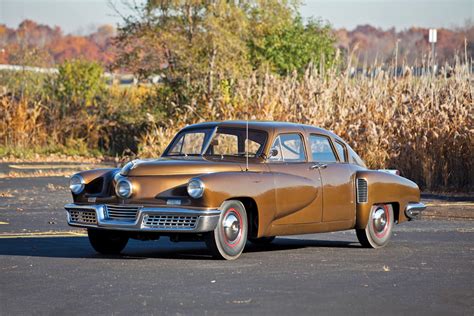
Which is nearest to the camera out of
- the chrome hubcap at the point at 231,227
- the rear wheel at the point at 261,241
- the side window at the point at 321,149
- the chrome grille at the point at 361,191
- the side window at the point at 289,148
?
the chrome hubcap at the point at 231,227

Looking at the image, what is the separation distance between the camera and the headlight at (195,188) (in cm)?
1165

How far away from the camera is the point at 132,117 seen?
38.1m

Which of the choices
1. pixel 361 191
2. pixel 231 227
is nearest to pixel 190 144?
pixel 231 227

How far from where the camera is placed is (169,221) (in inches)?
460

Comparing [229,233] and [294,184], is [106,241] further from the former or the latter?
[294,184]

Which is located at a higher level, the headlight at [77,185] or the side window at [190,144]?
the side window at [190,144]

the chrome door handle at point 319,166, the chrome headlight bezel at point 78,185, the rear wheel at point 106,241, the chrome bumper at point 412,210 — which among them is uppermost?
the chrome door handle at point 319,166

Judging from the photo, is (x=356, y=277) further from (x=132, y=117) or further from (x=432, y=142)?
(x=132, y=117)

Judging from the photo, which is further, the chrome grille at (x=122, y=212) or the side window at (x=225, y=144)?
the side window at (x=225, y=144)

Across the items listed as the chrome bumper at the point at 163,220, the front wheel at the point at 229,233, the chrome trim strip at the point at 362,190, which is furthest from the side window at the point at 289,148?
the chrome bumper at the point at 163,220

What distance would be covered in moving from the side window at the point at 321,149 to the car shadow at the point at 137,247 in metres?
1.13

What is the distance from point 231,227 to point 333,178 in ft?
6.30

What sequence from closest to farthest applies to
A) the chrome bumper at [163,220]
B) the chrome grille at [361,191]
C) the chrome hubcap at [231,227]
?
the chrome bumper at [163,220], the chrome hubcap at [231,227], the chrome grille at [361,191]

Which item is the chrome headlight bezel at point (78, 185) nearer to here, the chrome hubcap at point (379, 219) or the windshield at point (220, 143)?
the windshield at point (220, 143)
